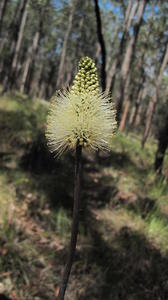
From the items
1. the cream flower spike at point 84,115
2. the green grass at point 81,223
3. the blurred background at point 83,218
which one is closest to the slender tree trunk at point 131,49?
the blurred background at point 83,218

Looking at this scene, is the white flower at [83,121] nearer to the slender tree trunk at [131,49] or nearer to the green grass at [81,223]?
the green grass at [81,223]

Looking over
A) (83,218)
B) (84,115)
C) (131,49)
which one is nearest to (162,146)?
(83,218)

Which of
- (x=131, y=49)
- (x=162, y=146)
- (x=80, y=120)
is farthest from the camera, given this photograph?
(x=131, y=49)

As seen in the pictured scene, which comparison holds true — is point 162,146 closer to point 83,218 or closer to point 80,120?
point 83,218

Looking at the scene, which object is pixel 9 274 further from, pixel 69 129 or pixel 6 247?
pixel 69 129

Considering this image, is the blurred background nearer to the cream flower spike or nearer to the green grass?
the green grass

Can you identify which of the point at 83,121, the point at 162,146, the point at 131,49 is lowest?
the point at 162,146
